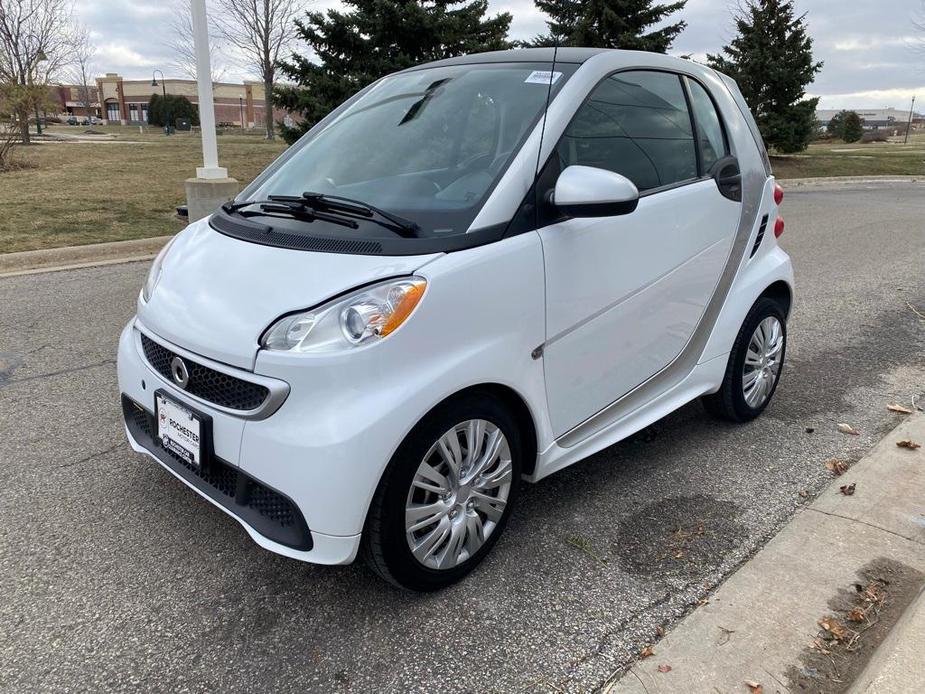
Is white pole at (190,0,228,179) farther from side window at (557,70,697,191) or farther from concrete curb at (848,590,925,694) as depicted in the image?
concrete curb at (848,590,925,694)

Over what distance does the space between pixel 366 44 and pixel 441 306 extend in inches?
563

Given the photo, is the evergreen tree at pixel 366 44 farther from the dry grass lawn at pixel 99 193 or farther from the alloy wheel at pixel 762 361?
the alloy wheel at pixel 762 361

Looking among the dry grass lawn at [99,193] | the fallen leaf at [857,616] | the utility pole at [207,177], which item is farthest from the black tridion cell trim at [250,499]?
the utility pole at [207,177]

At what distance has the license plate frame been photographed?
2254mm

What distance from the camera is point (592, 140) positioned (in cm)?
276

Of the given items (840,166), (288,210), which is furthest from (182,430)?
(840,166)

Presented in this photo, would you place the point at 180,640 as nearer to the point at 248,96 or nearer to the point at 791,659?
the point at 791,659

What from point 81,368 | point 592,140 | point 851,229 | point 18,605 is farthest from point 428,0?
point 18,605

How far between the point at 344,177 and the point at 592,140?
0.96 meters

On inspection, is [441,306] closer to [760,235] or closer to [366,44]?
[760,235]

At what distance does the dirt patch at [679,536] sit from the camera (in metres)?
2.63

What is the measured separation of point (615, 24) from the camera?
63.9 ft

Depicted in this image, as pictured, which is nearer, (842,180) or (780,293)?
(780,293)

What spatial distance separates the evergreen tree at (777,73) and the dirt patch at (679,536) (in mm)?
24567
